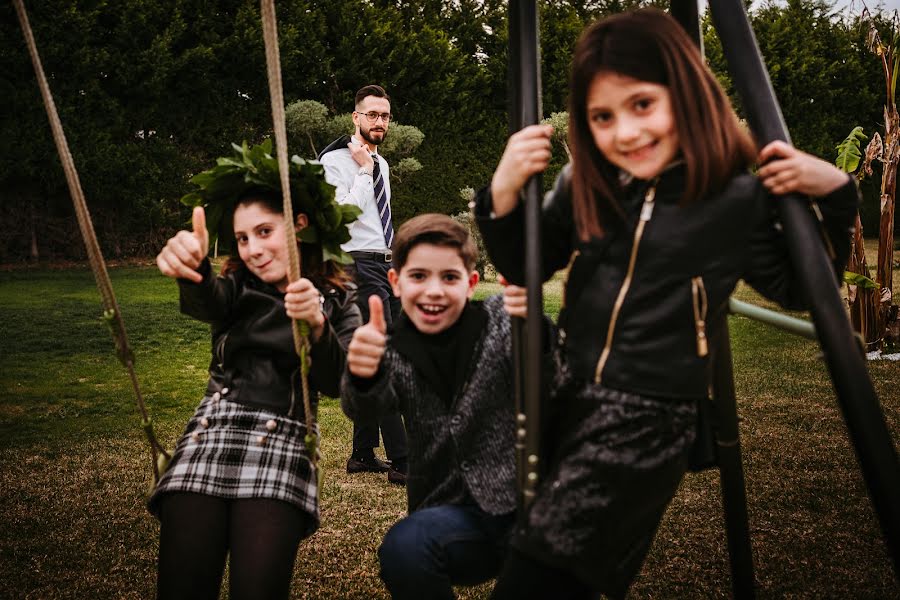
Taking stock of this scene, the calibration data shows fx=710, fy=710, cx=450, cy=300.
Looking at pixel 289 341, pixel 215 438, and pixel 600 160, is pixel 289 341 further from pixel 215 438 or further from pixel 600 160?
pixel 600 160

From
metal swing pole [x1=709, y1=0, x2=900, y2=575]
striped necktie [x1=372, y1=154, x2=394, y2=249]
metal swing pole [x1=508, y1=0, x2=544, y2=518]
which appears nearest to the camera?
metal swing pole [x1=709, y1=0, x2=900, y2=575]

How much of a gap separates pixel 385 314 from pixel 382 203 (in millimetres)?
901

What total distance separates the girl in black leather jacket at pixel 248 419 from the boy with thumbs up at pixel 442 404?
0.23 meters

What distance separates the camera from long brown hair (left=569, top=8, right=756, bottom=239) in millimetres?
1313

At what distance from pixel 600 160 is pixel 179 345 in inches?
259

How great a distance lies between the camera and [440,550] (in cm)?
157

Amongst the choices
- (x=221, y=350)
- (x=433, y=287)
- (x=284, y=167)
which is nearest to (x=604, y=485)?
(x=433, y=287)

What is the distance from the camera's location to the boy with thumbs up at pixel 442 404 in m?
1.57

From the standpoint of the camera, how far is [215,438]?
5.94ft

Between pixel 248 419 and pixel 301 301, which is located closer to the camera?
pixel 301 301

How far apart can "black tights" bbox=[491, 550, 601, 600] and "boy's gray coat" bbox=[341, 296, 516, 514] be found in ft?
0.80

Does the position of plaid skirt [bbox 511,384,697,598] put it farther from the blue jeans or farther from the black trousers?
the black trousers

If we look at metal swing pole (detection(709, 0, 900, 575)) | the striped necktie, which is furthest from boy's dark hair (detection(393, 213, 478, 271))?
the striped necktie

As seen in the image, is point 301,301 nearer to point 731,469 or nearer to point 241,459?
point 241,459
